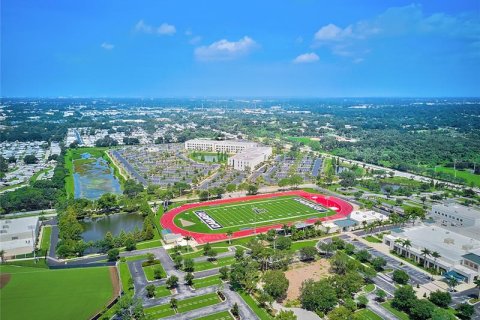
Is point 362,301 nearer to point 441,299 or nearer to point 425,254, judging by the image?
point 441,299

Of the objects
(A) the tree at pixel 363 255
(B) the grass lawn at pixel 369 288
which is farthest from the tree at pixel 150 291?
(A) the tree at pixel 363 255

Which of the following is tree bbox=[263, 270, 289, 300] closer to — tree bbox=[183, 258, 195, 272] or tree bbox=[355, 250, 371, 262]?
tree bbox=[183, 258, 195, 272]

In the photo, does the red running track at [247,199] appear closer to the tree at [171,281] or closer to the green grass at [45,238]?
the tree at [171,281]

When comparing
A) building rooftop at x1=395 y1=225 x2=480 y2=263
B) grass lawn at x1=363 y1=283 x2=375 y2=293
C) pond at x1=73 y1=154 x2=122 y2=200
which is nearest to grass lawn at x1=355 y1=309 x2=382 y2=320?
grass lawn at x1=363 y1=283 x2=375 y2=293

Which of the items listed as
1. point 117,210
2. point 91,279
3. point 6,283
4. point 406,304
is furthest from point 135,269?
point 406,304

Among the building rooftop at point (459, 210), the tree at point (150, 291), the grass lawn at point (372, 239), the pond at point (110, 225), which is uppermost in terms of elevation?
the building rooftop at point (459, 210)

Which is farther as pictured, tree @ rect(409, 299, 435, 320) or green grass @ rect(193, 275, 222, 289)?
green grass @ rect(193, 275, 222, 289)

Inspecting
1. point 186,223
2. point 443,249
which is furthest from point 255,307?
point 443,249

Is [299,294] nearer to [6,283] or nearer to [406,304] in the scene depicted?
[406,304]
